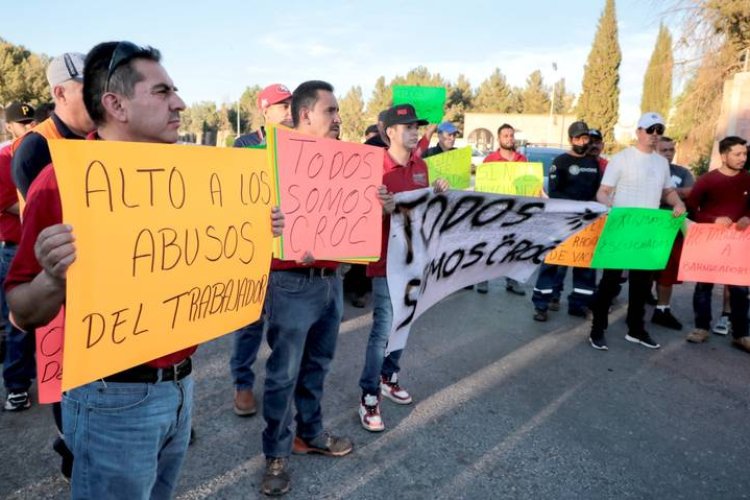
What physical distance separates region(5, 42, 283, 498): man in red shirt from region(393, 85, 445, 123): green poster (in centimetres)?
410

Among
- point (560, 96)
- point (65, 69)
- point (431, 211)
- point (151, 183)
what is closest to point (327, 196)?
point (431, 211)

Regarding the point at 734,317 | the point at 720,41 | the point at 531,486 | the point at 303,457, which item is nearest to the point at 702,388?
the point at 734,317

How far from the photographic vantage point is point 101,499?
1437 mm

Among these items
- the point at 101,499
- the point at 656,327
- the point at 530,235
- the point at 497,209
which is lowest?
the point at 656,327

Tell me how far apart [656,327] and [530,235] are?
9.52 ft

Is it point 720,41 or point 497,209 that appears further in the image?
point 720,41

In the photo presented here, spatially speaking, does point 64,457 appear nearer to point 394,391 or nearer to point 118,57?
point 394,391

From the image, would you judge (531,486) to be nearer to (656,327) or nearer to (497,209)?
(497,209)

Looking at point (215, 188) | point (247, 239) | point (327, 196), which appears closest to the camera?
point (215, 188)

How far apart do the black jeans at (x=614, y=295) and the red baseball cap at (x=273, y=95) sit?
10.4 feet

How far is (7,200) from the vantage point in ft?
9.84

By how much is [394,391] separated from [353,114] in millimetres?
61953

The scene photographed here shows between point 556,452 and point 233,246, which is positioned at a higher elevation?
point 233,246

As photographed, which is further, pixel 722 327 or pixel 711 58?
pixel 711 58
